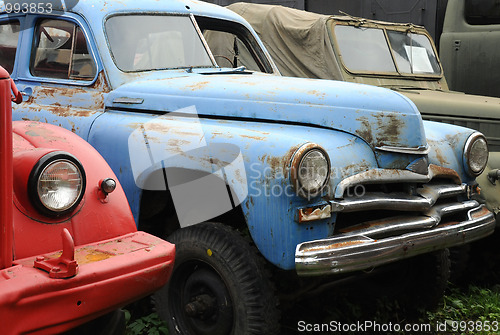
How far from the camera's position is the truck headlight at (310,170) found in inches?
104

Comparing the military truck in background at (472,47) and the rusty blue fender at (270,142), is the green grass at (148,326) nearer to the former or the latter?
→ the rusty blue fender at (270,142)

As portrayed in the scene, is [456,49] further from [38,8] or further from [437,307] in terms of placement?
[38,8]

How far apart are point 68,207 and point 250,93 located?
4.35ft

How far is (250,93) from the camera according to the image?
3.25 meters

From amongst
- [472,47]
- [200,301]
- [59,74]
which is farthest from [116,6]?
[472,47]

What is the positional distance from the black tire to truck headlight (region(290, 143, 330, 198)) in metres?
0.43

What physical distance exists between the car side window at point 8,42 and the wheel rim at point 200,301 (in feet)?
6.16

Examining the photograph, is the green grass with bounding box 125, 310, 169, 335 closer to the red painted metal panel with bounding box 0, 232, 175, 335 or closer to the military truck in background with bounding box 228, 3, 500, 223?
the red painted metal panel with bounding box 0, 232, 175, 335

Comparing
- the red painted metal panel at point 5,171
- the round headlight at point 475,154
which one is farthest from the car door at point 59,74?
the round headlight at point 475,154

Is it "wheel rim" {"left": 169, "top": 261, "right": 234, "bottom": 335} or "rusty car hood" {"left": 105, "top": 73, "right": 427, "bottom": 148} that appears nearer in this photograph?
"wheel rim" {"left": 169, "top": 261, "right": 234, "bottom": 335}

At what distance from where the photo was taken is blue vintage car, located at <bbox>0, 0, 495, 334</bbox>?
273cm

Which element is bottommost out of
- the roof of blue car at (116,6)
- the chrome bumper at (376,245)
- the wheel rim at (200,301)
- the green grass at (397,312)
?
the green grass at (397,312)

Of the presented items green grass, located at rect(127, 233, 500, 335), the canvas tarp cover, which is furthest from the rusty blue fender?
the canvas tarp cover

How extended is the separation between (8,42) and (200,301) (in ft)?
7.14
